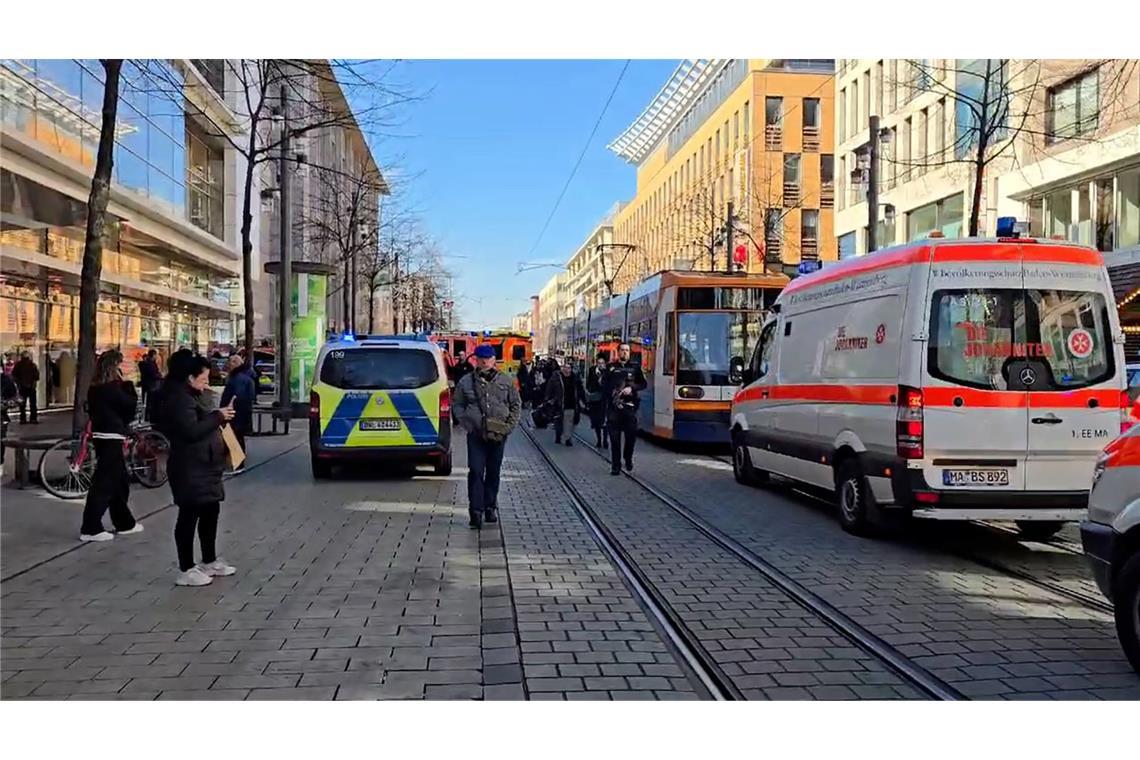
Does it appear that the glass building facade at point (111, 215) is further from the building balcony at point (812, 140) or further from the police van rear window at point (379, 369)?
the building balcony at point (812, 140)

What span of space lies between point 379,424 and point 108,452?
14.4 ft

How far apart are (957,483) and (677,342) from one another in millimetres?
9528

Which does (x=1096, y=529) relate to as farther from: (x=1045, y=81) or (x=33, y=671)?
(x=1045, y=81)

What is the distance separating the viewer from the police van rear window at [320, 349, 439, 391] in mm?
13047

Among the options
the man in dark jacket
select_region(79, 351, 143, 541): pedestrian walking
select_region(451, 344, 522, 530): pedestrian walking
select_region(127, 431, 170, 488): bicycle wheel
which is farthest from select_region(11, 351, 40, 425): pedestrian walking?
select_region(451, 344, 522, 530): pedestrian walking

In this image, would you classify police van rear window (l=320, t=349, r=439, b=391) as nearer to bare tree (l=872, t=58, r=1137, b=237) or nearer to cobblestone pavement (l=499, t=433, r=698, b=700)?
cobblestone pavement (l=499, t=433, r=698, b=700)

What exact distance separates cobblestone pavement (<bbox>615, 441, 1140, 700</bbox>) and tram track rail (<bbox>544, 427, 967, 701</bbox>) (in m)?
0.09

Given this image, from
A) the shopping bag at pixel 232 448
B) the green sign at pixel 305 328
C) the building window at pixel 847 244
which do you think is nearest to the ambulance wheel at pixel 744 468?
the shopping bag at pixel 232 448

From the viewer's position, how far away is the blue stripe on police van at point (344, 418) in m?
12.9

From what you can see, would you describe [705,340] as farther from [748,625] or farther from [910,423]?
[748,625]

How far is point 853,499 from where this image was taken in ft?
30.2

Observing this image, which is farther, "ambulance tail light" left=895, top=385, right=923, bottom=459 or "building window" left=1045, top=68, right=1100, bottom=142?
"building window" left=1045, top=68, right=1100, bottom=142

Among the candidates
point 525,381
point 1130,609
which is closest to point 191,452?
point 1130,609

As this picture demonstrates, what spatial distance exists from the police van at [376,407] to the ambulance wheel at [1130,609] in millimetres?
9079
